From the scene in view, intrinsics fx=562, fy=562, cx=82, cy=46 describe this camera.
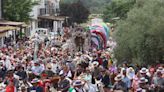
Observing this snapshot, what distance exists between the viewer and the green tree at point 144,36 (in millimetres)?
22172

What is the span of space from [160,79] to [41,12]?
68.7 m

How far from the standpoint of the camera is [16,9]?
4922 centimetres

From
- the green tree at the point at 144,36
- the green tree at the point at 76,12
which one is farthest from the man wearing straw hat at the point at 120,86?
the green tree at the point at 76,12

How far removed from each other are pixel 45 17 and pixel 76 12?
38.8 feet

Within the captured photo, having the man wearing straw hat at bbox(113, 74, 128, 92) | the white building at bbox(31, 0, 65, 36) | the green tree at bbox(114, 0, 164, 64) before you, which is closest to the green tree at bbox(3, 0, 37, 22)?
the white building at bbox(31, 0, 65, 36)

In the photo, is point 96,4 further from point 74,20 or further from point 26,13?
point 26,13

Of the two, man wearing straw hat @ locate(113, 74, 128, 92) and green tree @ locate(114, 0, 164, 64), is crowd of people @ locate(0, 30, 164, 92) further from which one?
green tree @ locate(114, 0, 164, 64)

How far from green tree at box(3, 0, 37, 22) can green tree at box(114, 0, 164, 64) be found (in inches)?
1018

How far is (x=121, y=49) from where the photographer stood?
24.4 meters

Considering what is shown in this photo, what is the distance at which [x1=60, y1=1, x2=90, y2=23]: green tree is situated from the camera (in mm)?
93438

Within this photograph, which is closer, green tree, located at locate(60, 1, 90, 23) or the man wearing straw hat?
the man wearing straw hat

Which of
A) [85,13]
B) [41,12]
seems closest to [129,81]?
[41,12]

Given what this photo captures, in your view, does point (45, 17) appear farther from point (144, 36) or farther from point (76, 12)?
point (144, 36)

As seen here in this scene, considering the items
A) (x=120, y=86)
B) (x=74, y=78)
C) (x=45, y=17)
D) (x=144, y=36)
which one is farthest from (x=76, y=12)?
(x=120, y=86)
